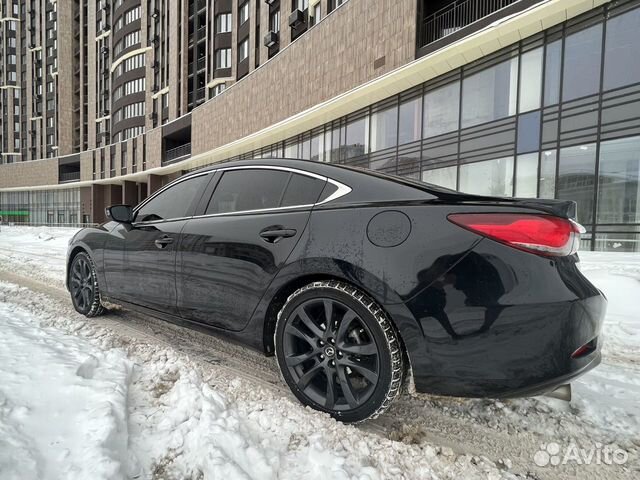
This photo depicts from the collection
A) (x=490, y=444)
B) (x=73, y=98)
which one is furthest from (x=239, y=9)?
(x=73, y=98)

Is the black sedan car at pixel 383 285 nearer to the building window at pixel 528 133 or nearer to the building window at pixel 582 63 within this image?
the building window at pixel 528 133

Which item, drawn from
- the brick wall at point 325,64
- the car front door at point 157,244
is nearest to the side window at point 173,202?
the car front door at point 157,244

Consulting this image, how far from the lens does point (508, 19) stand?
10.9 meters

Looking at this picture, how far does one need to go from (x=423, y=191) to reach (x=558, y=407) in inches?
63.6

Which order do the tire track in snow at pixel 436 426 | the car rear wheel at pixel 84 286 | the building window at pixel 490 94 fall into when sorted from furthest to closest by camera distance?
the building window at pixel 490 94, the car rear wheel at pixel 84 286, the tire track in snow at pixel 436 426

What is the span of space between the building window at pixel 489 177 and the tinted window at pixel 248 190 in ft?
38.0

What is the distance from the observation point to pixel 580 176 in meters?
10.5

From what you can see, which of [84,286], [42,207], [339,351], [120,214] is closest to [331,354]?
[339,351]

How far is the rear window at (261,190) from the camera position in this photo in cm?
227

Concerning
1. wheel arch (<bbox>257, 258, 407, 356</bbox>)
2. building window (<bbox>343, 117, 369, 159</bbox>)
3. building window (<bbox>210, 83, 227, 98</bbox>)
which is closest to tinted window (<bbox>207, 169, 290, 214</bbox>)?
wheel arch (<bbox>257, 258, 407, 356</bbox>)

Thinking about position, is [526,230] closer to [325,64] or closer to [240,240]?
[240,240]

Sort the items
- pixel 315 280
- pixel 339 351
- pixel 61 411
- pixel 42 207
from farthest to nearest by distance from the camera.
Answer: pixel 42 207 < pixel 315 280 < pixel 339 351 < pixel 61 411

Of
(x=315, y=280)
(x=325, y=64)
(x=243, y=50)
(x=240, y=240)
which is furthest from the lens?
(x=243, y=50)

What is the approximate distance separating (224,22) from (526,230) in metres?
36.4
